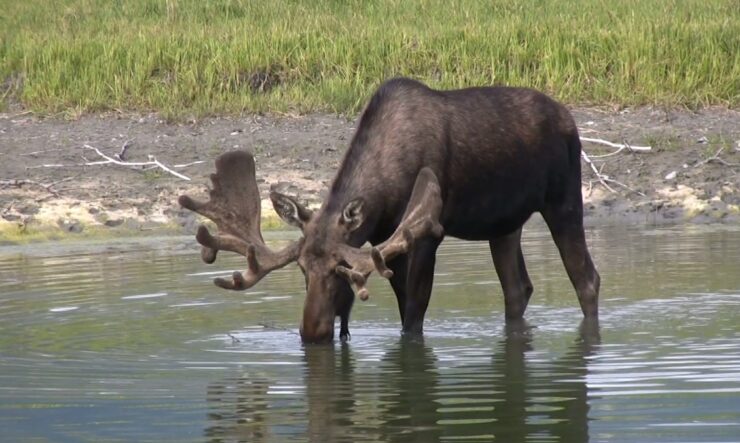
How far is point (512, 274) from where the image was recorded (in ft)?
38.2

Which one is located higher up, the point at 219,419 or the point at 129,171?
the point at 219,419

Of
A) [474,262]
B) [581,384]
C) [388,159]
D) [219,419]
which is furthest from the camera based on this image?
[474,262]

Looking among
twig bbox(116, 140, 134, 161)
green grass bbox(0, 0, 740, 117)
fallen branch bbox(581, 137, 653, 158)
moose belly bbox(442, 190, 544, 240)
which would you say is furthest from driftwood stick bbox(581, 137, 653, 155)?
moose belly bbox(442, 190, 544, 240)

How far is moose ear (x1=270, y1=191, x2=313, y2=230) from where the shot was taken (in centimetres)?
961

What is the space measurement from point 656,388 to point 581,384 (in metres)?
0.43

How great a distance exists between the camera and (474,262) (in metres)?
14.5

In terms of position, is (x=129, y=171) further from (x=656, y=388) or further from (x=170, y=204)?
(x=656, y=388)

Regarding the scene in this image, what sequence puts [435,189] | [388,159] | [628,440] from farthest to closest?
[388,159] → [435,189] → [628,440]

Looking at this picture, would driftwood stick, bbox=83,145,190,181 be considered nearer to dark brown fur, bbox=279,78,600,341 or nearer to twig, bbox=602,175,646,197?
twig, bbox=602,175,646,197

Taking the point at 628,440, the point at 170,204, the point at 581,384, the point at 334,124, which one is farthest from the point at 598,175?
the point at 628,440

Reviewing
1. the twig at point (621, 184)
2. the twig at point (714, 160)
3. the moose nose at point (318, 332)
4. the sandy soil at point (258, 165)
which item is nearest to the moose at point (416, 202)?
the moose nose at point (318, 332)

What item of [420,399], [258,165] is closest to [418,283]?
[420,399]

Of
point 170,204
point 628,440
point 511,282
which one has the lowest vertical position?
point 170,204

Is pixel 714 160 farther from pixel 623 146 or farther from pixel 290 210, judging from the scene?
pixel 290 210
